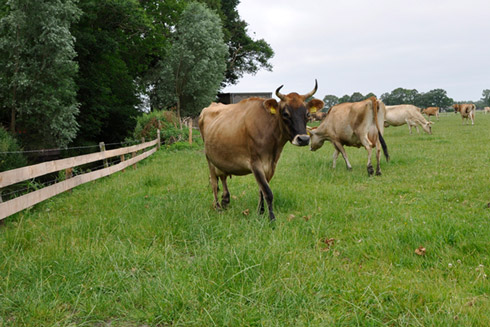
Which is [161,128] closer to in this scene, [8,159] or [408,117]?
[8,159]

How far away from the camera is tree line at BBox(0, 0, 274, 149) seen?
19.1m

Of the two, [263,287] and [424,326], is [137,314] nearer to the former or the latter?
[263,287]

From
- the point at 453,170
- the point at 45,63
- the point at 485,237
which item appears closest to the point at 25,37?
the point at 45,63

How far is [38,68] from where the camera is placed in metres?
Result: 19.3

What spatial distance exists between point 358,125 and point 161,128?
15.2 meters

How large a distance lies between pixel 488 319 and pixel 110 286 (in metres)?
2.70

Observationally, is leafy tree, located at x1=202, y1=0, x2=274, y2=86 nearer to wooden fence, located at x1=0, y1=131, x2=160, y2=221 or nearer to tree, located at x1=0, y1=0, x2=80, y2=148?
tree, located at x1=0, y1=0, x2=80, y2=148

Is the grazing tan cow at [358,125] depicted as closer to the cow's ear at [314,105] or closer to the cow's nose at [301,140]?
the cow's ear at [314,105]

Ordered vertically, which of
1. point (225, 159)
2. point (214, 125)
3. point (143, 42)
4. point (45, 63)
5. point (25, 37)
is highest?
point (143, 42)

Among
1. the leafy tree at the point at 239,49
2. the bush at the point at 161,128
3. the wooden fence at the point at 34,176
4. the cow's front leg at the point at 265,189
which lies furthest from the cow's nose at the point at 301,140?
the leafy tree at the point at 239,49

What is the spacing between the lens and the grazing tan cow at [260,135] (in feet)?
16.1

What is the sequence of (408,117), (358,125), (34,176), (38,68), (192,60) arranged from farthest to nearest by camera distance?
(192,60) → (408,117) → (38,68) → (358,125) → (34,176)

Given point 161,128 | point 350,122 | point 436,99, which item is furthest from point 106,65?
point 436,99

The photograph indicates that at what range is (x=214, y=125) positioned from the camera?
5980 mm
